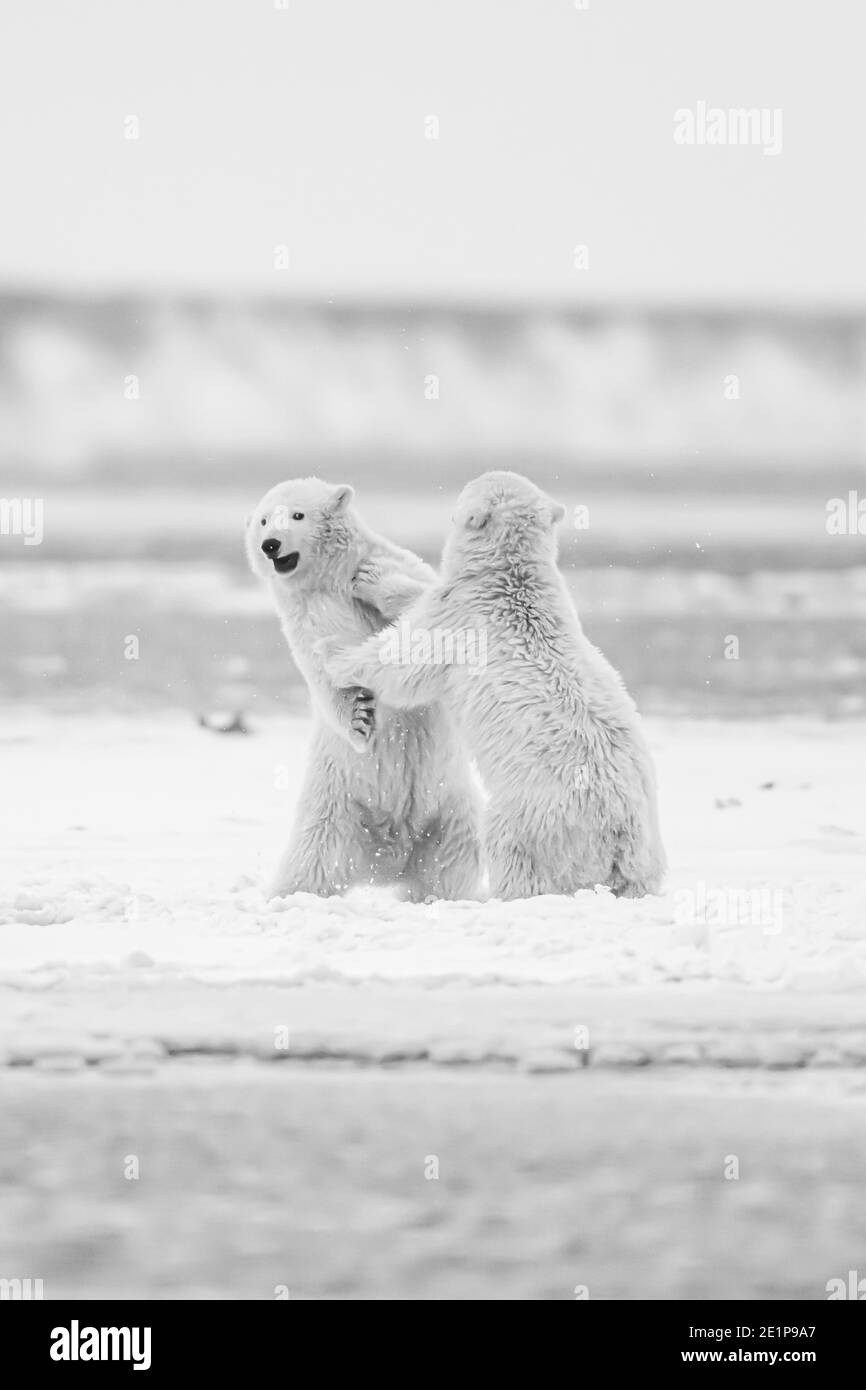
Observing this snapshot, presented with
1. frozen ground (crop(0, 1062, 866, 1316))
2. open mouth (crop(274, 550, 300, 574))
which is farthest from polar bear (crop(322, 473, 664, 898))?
frozen ground (crop(0, 1062, 866, 1316))

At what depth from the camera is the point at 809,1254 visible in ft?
8.42

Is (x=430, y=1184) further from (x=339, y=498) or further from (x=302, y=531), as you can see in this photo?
(x=339, y=498)

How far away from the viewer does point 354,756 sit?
16.0 feet

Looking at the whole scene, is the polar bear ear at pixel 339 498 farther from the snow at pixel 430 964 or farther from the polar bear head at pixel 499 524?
the snow at pixel 430 964

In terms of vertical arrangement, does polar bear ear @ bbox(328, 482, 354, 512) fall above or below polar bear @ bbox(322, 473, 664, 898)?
above

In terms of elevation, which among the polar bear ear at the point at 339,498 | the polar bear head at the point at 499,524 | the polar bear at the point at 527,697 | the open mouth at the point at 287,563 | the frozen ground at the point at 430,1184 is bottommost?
the frozen ground at the point at 430,1184

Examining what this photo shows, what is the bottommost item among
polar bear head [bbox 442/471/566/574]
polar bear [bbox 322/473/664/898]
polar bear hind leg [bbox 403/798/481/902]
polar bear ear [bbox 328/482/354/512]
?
polar bear hind leg [bbox 403/798/481/902]

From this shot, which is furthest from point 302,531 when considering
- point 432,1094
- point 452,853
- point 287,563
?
point 432,1094

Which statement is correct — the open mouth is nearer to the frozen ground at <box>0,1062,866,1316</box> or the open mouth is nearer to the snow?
the snow

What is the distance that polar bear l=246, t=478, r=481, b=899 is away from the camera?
4840mm

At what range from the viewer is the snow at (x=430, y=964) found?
3375 millimetres

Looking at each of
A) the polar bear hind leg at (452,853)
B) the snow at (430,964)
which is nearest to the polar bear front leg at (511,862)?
the snow at (430,964)

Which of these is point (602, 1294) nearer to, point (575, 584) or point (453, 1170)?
point (453, 1170)

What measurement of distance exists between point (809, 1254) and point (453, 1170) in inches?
25.8
